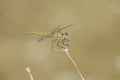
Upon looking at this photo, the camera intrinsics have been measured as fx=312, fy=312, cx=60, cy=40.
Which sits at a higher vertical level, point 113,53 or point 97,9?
point 97,9

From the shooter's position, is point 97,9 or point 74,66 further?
point 97,9

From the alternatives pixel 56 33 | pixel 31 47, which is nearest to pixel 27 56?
pixel 31 47

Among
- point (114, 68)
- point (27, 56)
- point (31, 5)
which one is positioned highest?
point (31, 5)

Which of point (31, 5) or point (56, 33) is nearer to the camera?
point (56, 33)

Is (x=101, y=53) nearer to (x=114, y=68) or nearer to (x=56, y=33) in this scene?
(x=114, y=68)

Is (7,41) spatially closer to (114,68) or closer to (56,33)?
(56,33)

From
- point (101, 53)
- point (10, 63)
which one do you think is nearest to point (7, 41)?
point (10, 63)
